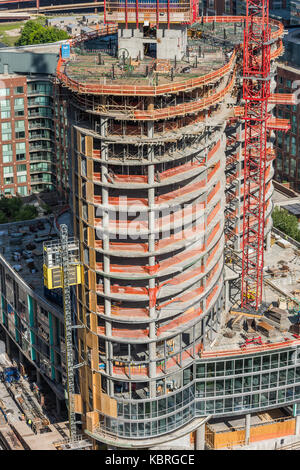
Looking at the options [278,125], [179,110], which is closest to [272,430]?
[278,125]

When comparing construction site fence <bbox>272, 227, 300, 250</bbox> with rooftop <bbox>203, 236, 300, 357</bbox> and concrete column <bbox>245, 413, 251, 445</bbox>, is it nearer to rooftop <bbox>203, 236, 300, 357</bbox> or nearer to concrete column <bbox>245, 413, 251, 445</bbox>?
rooftop <bbox>203, 236, 300, 357</bbox>

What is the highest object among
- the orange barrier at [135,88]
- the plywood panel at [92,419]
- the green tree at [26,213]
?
the orange barrier at [135,88]

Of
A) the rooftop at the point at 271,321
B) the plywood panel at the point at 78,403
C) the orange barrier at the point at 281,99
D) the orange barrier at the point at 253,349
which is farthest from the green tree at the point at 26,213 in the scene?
the orange barrier at the point at 253,349

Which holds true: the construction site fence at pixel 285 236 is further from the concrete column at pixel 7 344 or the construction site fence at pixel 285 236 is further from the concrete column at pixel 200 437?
the concrete column at pixel 7 344

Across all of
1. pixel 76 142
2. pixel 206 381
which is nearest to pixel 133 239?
pixel 76 142

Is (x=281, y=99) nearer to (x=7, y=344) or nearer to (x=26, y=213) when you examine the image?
(x=7, y=344)

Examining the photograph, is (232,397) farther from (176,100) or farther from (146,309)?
(176,100)

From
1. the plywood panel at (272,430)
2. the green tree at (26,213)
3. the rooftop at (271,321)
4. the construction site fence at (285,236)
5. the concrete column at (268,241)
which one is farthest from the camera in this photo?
the green tree at (26,213)

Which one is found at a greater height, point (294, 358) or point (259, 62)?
point (259, 62)
